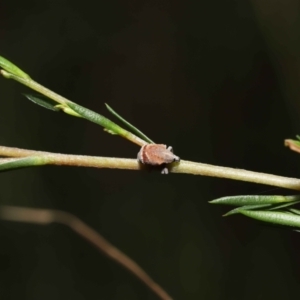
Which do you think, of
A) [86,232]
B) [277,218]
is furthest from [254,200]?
[86,232]

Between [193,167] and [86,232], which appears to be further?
[86,232]

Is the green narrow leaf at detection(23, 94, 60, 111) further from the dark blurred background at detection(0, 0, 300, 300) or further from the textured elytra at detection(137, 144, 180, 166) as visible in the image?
the dark blurred background at detection(0, 0, 300, 300)

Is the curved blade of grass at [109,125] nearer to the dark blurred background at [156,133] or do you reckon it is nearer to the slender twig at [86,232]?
the slender twig at [86,232]

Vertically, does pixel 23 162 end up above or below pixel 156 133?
below

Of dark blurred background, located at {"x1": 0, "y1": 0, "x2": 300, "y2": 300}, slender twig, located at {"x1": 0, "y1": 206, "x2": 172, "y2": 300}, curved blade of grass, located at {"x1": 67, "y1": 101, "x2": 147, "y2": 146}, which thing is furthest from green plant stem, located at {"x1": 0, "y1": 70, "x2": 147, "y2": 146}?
dark blurred background, located at {"x1": 0, "y1": 0, "x2": 300, "y2": 300}

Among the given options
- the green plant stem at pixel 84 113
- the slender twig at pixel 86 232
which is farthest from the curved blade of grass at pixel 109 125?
the slender twig at pixel 86 232

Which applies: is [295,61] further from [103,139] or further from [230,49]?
[103,139]

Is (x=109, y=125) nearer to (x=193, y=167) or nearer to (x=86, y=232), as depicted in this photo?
(x=193, y=167)
